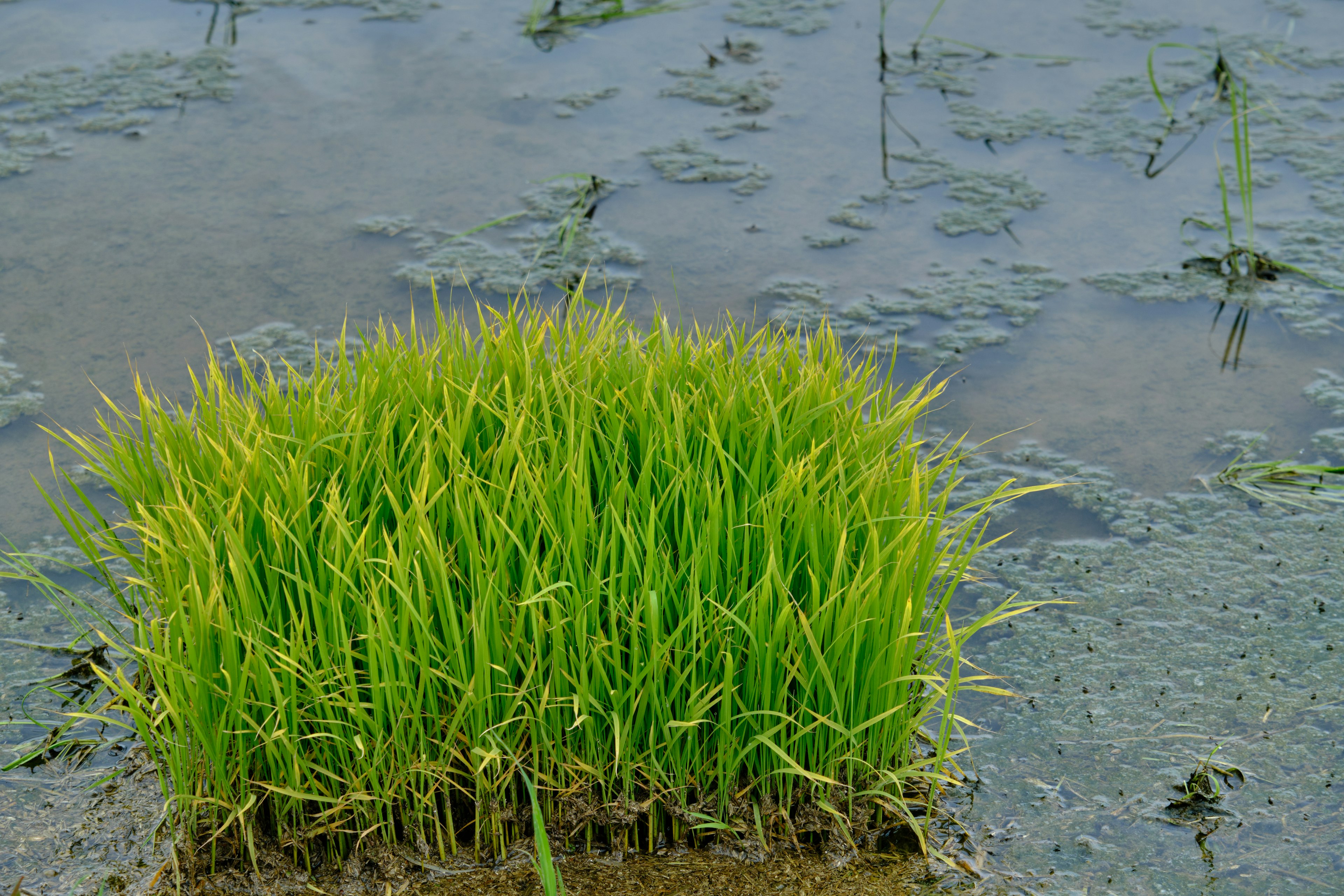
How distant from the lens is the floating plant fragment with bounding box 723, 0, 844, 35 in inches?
181

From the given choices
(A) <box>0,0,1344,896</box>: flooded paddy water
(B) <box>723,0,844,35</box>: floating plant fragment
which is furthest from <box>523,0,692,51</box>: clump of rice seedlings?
(B) <box>723,0,844,35</box>: floating plant fragment

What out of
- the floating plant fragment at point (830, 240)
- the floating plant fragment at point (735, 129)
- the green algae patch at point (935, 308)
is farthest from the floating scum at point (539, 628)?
the floating plant fragment at point (735, 129)

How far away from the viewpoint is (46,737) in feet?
6.16

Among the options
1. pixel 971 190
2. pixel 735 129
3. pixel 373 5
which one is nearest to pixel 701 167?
pixel 735 129

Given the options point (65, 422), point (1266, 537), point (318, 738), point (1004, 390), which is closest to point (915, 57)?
point (1004, 390)

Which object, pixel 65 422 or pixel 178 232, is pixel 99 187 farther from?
pixel 65 422

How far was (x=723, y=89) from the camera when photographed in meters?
4.18

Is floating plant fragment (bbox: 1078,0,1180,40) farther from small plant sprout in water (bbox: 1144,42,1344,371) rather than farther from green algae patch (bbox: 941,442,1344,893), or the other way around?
green algae patch (bbox: 941,442,1344,893)

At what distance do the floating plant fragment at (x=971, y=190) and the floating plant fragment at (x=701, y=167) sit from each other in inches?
16.9

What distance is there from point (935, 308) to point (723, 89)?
150 centimetres

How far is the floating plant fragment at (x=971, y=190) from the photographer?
344 cm

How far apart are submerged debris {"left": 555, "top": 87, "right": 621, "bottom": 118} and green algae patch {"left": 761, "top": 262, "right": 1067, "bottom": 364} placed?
1265 mm

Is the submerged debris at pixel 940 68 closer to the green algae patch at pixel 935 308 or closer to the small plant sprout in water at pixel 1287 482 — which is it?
the green algae patch at pixel 935 308

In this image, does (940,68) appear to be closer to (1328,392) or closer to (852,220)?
(852,220)
